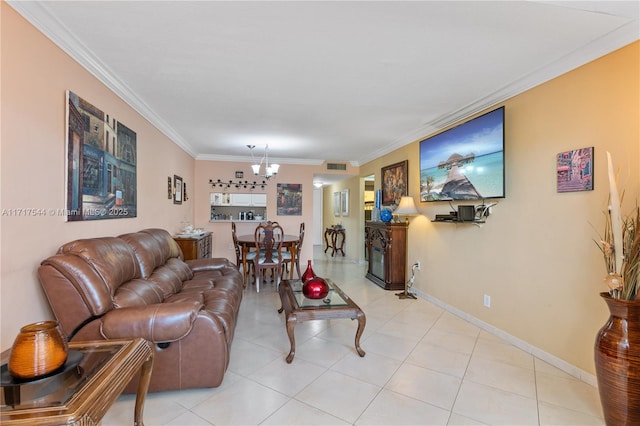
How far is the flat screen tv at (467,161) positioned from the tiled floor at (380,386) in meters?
1.51

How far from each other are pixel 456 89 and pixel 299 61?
5.16 feet

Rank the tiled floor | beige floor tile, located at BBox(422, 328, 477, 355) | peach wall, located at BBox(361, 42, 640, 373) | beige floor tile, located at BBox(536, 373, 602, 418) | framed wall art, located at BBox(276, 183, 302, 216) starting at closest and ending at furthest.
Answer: the tiled floor < beige floor tile, located at BBox(536, 373, 602, 418) < peach wall, located at BBox(361, 42, 640, 373) < beige floor tile, located at BBox(422, 328, 477, 355) < framed wall art, located at BBox(276, 183, 302, 216)

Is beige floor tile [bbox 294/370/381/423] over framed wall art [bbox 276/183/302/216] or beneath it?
beneath

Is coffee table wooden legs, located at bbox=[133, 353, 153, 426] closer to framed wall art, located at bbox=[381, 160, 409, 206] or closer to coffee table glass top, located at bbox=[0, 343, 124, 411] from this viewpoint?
coffee table glass top, located at bbox=[0, 343, 124, 411]

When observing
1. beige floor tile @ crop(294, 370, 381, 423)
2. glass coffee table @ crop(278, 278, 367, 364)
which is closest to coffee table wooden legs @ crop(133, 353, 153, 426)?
beige floor tile @ crop(294, 370, 381, 423)

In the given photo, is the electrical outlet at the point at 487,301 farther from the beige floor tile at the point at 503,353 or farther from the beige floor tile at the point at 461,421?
the beige floor tile at the point at 461,421

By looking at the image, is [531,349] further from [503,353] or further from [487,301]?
[487,301]

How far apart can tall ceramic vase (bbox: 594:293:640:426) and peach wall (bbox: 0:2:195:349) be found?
3312mm

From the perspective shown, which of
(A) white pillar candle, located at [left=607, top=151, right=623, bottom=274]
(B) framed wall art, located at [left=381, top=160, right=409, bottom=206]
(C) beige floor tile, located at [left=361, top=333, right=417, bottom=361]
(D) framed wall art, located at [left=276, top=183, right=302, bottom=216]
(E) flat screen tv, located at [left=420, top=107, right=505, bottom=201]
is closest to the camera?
(A) white pillar candle, located at [left=607, top=151, right=623, bottom=274]

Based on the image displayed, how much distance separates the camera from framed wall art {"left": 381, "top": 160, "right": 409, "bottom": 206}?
4805 millimetres

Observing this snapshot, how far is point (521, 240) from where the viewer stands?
8.94ft

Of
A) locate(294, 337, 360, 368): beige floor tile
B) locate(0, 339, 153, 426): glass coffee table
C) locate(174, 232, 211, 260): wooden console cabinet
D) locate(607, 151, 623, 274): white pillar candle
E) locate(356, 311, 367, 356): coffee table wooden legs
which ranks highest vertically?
locate(607, 151, 623, 274): white pillar candle

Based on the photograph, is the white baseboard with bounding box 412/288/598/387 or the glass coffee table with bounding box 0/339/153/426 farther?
the white baseboard with bounding box 412/288/598/387

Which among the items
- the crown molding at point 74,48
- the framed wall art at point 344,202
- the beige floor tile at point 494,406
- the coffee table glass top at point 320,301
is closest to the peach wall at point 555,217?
the beige floor tile at point 494,406
